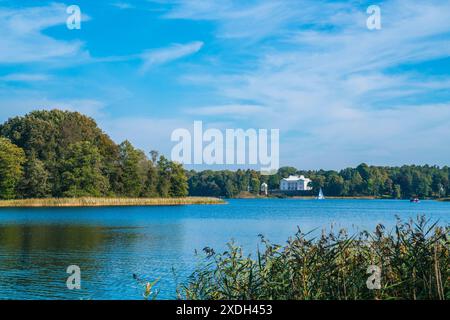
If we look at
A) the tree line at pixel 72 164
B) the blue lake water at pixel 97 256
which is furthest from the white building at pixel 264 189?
the blue lake water at pixel 97 256

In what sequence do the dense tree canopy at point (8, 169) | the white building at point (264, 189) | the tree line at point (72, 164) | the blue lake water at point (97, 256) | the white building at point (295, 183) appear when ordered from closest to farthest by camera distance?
the blue lake water at point (97, 256) → the dense tree canopy at point (8, 169) → the tree line at point (72, 164) → the white building at point (295, 183) → the white building at point (264, 189)

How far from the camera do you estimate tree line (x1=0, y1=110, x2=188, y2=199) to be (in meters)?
71.6

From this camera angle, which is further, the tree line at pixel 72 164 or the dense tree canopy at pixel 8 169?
the tree line at pixel 72 164

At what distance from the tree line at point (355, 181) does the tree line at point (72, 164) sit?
105 ft

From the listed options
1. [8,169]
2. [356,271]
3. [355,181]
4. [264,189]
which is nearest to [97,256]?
[356,271]

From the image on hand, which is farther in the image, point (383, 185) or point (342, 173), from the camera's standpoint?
point (342, 173)

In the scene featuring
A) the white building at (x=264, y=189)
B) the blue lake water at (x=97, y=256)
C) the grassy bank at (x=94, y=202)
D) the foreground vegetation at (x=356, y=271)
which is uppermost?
the white building at (x=264, y=189)

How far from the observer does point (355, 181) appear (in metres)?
96.6

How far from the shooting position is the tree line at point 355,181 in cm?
8081

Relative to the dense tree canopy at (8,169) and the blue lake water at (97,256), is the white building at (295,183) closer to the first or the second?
the dense tree canopy at (8,169)

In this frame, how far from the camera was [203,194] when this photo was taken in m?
130

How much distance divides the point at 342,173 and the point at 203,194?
124ft
